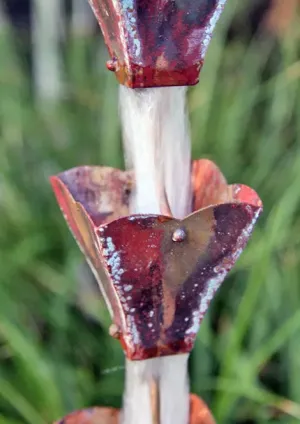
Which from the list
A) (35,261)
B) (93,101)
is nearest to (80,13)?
(93,101)

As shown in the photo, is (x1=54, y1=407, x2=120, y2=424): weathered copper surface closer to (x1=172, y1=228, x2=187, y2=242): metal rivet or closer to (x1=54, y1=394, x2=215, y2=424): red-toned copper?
(x1=54, y1=394, x2=215, y2=424): red-toned copper

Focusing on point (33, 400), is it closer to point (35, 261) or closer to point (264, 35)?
point (35, 261)

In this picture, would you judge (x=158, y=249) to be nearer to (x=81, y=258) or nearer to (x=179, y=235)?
(x=179, y=235)

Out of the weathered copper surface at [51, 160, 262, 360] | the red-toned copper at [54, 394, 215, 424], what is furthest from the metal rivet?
the red-toned copper at [54, 394, 215, 424]

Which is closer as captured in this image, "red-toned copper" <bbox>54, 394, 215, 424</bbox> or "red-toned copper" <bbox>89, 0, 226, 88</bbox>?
"red-toned copper" <bbox>89, 0, 226, 88</bbox>

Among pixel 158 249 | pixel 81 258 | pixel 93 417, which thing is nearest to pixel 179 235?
pixel 158 249
